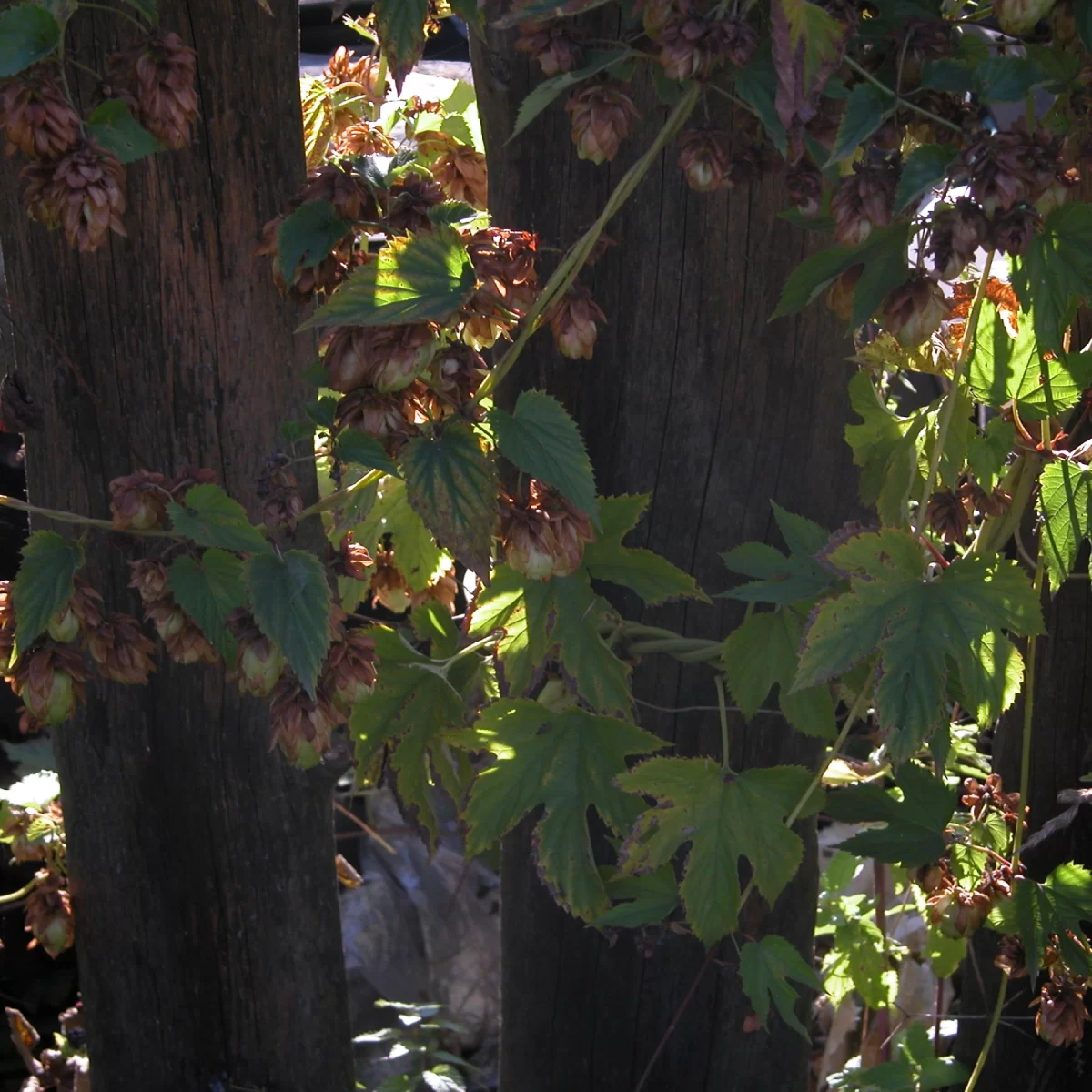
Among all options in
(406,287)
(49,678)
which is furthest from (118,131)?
(49,678)

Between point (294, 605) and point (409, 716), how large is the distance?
46cm

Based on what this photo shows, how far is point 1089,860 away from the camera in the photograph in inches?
69.1

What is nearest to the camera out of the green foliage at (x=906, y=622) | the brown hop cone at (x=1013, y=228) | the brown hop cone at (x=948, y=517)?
the brown hop cone at (x=1013, y=228)

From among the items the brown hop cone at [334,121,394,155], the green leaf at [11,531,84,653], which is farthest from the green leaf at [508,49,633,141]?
the green leaf at [11,531,84,653]

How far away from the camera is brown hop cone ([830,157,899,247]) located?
1.17 meters

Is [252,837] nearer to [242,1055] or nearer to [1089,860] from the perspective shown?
[242,1055]

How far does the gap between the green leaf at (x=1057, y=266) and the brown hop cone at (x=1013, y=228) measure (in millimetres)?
78

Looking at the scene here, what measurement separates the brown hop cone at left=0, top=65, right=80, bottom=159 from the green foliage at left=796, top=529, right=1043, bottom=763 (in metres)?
0.93

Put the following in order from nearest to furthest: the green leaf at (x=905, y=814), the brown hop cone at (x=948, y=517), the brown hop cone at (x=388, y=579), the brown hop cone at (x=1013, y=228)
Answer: the brown hop cone at (x=1013, y=228)
the brown hop cone at (x=948, y=517)
the green leaf at (x=905, y=814)
the brown hop cone at (x=388, y=579)

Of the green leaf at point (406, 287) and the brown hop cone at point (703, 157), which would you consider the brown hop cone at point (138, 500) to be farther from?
the brown hop cone at point (703, 157)

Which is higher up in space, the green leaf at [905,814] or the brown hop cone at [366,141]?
the brown hop cone at [366,141]

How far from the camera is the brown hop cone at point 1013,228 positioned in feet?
3.63

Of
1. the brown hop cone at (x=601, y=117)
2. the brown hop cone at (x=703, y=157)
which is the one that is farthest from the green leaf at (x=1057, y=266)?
the brown hop cone at (x=601, y=117)

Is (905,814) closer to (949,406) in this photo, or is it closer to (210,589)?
(949,406)
